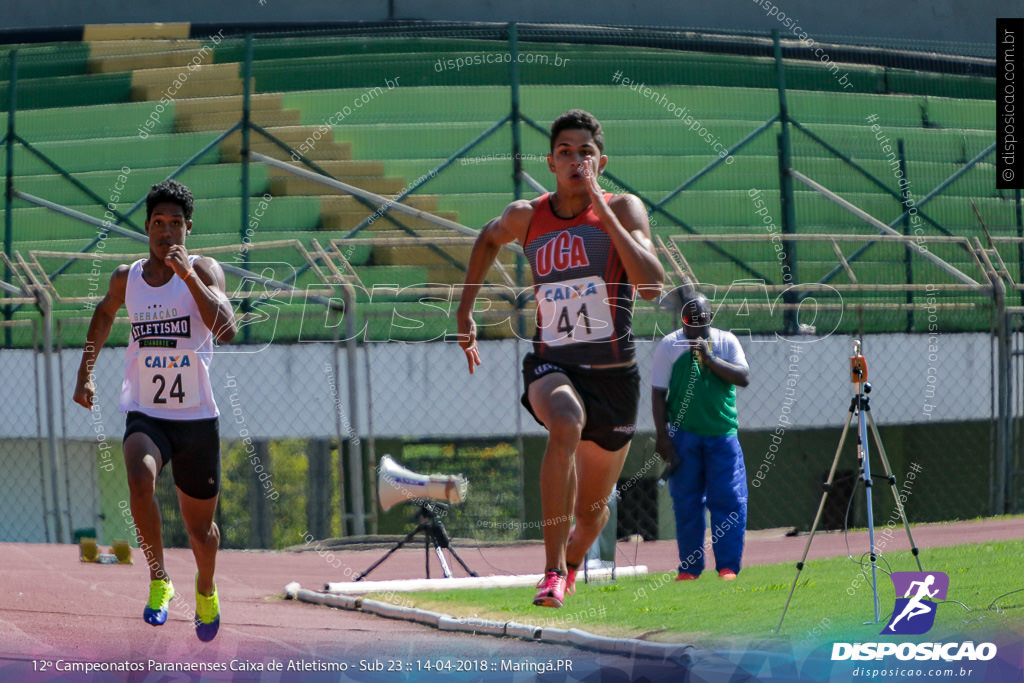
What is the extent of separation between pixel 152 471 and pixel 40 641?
136 centimetres

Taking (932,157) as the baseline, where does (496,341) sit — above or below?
below

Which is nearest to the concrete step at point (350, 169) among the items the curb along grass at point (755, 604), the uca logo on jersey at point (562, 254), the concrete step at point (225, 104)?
the concrete step at point (225, 104)

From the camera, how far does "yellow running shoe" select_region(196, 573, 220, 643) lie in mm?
5797

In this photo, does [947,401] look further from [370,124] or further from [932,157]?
[370,124]

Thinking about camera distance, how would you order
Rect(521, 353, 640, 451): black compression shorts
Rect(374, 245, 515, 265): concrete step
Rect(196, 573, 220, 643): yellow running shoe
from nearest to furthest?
Rect(521, 353, 640, 451): black compression shorts < Rect(196, 573, 220, 643): yellow running shoe < Rect(374, 245, 515, 265): concrete step

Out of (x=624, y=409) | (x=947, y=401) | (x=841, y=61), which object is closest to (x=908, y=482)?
(x=947, y=401)

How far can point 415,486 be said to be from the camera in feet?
23.9

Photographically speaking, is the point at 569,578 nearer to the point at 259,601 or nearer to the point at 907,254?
the point at 259,601

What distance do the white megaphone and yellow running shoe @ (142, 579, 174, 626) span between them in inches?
73.7

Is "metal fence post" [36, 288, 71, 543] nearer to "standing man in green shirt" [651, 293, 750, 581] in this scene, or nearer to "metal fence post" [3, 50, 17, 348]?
"metal fence post" [3, 50, 17, 348]

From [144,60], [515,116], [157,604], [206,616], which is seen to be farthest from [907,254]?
[157,604]

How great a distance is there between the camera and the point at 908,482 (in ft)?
39.2

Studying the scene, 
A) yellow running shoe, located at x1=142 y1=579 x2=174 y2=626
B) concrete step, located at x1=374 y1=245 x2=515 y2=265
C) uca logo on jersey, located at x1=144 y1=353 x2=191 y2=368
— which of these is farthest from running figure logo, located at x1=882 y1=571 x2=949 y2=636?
concrete step, located at x1=374 y1=245 x2=515 y2=265

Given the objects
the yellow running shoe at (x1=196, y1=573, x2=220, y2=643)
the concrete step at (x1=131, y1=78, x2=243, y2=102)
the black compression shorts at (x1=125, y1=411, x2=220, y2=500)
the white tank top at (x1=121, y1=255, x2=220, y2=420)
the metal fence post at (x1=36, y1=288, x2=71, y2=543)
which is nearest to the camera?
the white tank top at (x1=121, y1=255, x2=220, y2=420)
